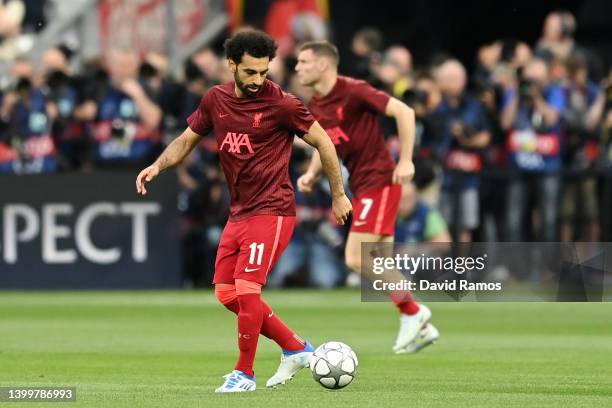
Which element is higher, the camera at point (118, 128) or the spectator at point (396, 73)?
the spectator at point (396, 73)

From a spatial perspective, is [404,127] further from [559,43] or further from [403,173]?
[559,43]

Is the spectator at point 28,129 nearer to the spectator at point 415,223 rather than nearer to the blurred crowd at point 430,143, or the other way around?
the blurred crowd at point 430,143

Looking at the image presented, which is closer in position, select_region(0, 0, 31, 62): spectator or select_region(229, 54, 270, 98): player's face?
select_region(229, 54, 270, 98): player's face

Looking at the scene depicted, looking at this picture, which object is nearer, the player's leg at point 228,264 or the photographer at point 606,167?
the player's leg at point 228,264

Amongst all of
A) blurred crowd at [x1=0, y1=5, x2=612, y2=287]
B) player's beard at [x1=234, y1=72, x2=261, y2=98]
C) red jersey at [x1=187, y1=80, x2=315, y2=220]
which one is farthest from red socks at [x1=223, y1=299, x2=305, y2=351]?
blurred crowd at [x1=0, y1=5, x2=612, y2=287]

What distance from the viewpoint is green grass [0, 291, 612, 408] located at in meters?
10.3

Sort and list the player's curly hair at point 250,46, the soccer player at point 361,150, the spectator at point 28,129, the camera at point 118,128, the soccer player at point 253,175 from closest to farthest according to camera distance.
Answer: the player's curly hair at point 250,46, the soccer player at point 253,175, the soccer player at point 361,150, the camera at point 118,128, the spectator at point 28,129

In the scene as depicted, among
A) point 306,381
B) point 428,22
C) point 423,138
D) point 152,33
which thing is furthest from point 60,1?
point 306,381

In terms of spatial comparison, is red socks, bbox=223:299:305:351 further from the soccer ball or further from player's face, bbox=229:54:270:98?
player's face, bbox=229:54:270:98

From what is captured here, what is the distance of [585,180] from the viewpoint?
2066 centimetres

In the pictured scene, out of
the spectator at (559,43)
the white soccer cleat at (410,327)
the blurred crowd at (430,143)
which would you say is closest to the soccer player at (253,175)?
the white soccer cleat at (410,327)

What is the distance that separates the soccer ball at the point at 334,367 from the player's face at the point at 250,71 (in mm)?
1679

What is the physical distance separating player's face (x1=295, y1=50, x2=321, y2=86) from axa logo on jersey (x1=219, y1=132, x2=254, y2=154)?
3.05m

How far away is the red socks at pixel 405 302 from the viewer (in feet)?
45.2
